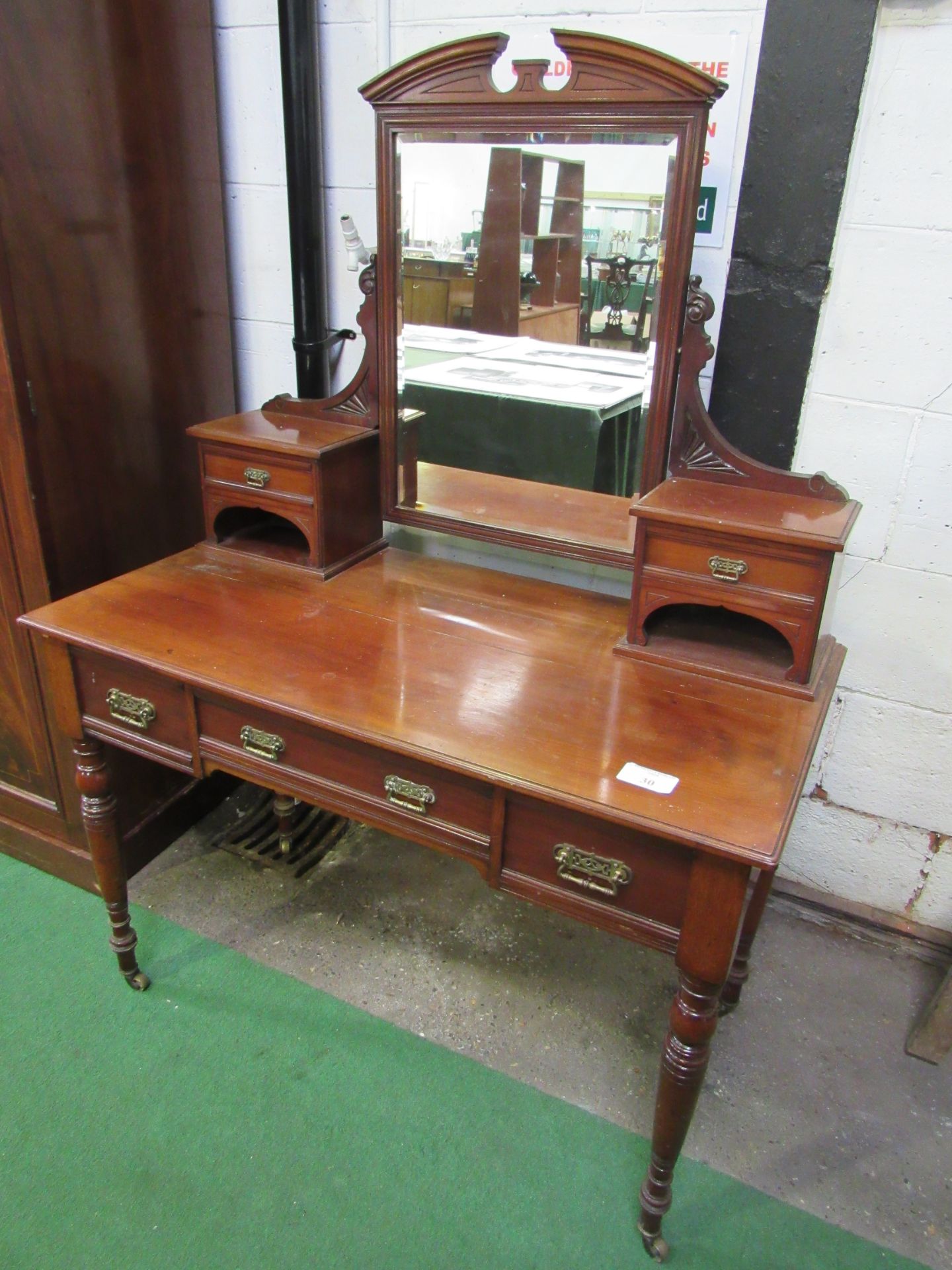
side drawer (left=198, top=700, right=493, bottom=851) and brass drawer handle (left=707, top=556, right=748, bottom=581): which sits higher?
brass drawer handle (left=707, top=556, right=748, bottom=581)

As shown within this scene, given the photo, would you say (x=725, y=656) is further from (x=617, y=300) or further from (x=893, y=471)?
(x=617, y=300)

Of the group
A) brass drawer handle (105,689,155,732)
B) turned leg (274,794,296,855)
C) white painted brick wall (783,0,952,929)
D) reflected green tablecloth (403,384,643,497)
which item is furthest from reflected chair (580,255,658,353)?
turned leg (274,794,296,855)

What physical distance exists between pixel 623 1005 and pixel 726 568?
3.33ft

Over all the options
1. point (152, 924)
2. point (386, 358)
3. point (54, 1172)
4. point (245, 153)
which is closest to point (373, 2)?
point (245, 153)

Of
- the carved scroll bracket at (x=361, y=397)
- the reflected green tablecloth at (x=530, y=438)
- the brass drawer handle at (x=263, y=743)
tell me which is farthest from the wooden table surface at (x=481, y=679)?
the carved scroll bracket at (x=361, y=397)

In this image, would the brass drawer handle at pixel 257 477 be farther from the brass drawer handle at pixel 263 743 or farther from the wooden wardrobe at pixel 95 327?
the brass drawer handle at pixel 263 743

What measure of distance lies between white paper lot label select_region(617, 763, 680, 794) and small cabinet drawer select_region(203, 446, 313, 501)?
0.88 metres

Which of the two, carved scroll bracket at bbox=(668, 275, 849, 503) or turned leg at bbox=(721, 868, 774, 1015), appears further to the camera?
turned leg at bbox=(721, 868, 774, 1015)

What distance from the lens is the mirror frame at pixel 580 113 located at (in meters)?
1.41

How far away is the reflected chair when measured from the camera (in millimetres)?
1531

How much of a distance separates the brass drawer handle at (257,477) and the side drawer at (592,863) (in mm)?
878

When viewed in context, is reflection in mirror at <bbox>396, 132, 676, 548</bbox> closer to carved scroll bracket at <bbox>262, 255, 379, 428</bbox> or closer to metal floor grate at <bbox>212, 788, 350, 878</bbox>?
carved scroll bracket at <bbox>262, 255, 379, 428</bbox>

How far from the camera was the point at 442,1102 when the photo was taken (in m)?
1.64

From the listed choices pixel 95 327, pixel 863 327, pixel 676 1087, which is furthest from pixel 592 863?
pixel 95 327
